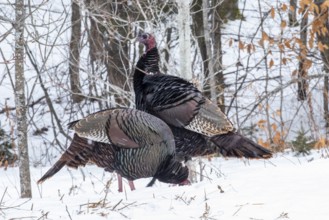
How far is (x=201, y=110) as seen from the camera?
18.1 feet

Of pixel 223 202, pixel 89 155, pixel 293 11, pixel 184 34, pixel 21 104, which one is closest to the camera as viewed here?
pixel 223 202

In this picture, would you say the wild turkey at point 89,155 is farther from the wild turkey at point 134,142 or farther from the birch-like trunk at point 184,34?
the birch-like trunk at point 184,34

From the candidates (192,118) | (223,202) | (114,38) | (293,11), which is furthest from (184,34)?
(223,202)

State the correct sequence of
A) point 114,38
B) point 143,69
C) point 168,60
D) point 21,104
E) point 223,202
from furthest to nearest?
point 168,60, point 114,38, point 143,69, point 21,104, point 223,202

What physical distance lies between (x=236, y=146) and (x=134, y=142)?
3.50 ft

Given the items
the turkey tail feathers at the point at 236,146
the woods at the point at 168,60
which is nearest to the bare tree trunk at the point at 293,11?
the woods at the point at 168,60

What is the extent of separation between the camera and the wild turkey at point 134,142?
4898 mm

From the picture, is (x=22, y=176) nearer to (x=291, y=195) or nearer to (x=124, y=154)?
(x=124, y=154)

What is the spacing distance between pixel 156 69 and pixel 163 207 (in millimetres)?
2564

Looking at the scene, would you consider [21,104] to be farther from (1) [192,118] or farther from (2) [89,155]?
(1) [192,118]

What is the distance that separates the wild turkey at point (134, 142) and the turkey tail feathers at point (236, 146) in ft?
2.18

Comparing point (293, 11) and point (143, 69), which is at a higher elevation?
point (293, 11)

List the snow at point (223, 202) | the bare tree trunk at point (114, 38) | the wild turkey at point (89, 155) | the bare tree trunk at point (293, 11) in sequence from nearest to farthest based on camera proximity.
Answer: the snow at point (223, 202) < the wild turkey at point (89, 155) < the bare tree trunk at point (293, 11) < the bare tree trunk at point (114, 38)

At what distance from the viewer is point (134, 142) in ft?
16.1
